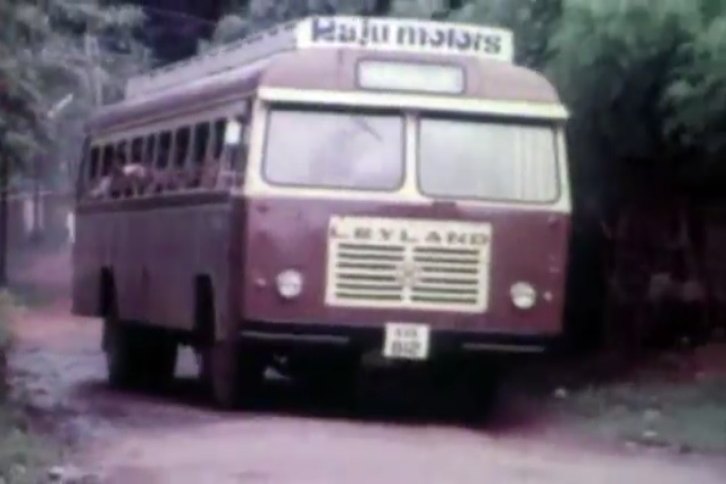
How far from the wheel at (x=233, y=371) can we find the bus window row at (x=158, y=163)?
1.45 m

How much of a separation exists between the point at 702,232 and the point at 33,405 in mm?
7497

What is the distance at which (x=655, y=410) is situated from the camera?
19344 mm

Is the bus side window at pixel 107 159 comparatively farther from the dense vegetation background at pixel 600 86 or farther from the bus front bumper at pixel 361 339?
the bus front bumper at pixel 361 339

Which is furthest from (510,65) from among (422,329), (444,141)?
(422,329)

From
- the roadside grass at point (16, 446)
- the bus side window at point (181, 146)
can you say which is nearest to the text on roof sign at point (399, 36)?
the bus side window at point (181, 146)

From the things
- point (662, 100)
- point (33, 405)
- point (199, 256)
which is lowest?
point (33, 405)

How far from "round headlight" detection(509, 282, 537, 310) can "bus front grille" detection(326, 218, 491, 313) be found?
47 cm

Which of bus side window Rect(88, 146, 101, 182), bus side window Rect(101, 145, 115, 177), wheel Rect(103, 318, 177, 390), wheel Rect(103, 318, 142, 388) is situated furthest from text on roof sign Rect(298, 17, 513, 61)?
bus side window Rect(88, 146, 101, 182)

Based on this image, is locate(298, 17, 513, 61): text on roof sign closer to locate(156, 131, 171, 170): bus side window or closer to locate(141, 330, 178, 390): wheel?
locate(156, 131, 171, 170): bus side window

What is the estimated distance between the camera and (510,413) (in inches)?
802

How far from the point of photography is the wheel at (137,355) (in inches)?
909

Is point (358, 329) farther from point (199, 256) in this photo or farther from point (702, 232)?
point (702, 232)

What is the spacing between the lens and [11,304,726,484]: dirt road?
14305 millimetres

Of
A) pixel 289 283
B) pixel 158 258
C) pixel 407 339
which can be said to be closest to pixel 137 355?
pixel 158 258
